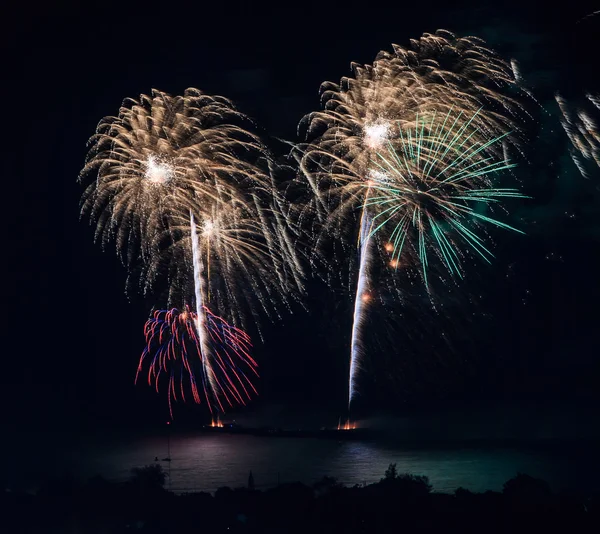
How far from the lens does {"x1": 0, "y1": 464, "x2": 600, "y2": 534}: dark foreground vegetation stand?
124ft

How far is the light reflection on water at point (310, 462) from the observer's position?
5403cm

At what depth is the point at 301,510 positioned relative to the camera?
4044 cm

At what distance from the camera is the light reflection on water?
54.0 meters

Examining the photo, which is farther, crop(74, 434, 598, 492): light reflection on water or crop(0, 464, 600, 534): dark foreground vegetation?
crop(74, 434, 598, 492): light reflection on water

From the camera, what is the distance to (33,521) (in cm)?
4478

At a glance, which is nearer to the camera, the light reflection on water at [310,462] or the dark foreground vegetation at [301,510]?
the dark foreground vegetation at [301,510]

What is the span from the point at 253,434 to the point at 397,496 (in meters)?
29.7

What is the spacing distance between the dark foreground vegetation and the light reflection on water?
5865 millimetres

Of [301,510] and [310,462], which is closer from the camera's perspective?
[301,510]

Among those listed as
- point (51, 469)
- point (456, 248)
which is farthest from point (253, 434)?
point (456, 248)

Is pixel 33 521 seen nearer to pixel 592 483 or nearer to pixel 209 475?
pixel 209 475

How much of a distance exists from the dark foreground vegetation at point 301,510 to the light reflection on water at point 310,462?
5865 millimetres

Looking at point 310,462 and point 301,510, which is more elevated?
point 310,462

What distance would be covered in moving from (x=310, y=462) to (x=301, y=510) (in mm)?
18010
